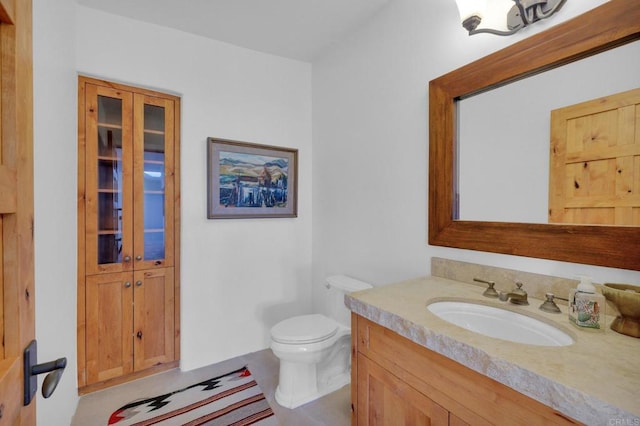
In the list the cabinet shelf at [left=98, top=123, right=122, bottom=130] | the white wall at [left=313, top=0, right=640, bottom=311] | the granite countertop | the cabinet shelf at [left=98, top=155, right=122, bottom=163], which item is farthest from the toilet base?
the cabinet shelf at [left=98, top=123, right=122, bottom=130]

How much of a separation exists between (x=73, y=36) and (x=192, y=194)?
118cm

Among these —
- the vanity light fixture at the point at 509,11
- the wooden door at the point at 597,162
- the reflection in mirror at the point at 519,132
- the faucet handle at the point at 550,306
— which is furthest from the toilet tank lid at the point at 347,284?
the vanity light fixture at the point at 509,11

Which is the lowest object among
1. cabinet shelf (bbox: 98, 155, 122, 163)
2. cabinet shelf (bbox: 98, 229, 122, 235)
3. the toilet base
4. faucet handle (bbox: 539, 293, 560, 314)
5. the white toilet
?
the toilet base

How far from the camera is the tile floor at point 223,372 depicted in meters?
1.76

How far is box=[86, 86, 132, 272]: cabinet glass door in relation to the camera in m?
1.99

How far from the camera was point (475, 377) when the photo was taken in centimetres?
86

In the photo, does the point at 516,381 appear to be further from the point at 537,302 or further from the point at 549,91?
the point at 549,91

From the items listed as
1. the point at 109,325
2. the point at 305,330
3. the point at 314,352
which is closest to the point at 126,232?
the point at 109,325

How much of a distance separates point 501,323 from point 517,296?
13cm

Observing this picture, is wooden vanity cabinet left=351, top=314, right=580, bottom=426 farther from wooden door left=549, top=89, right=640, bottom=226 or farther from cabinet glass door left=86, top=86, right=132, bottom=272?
cabinet glass door left=86, top=86, right=132, bottom=272

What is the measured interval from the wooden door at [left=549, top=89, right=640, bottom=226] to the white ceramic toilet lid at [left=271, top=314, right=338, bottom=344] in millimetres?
1379

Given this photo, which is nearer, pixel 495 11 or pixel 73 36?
pixel 495 11

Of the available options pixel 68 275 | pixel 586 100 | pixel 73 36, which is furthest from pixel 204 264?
pixel 586 100

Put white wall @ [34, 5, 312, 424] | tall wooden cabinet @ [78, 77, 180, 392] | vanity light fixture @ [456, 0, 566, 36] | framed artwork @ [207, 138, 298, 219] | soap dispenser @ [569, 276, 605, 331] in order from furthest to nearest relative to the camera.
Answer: framed artwork @ [207, 138, 298, 219] < tall wooden cabinet @ [78, 77, 180, 392] < white wall @ [34, 5, 312, 424] < vanity light fixture @ [456, 0, 566, 36] < soap dispenser @ [569, 276, 605, 331]
